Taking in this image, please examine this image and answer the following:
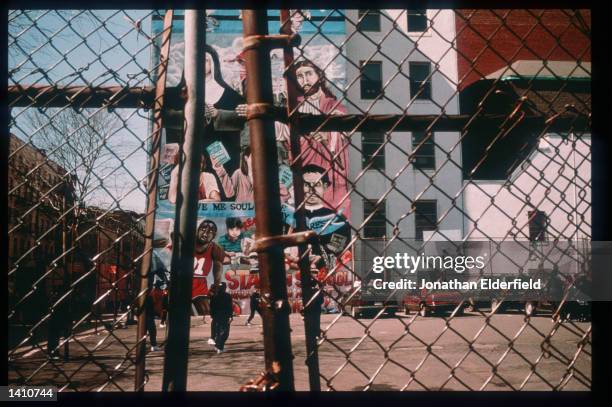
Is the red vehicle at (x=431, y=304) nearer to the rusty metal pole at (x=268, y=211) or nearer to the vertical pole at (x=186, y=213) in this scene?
the rusty metal pole at (x=268, y=211)

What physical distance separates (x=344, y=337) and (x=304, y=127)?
38.8 ft

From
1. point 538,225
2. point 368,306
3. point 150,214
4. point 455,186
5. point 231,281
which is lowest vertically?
point 231,281

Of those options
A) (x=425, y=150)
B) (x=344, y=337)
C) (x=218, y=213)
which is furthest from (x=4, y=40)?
(x=425, y=150)

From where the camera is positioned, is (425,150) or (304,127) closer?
(304,127)

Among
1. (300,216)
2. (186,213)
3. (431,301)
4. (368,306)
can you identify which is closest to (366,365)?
(431,301)

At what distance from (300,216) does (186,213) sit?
29 centimetres

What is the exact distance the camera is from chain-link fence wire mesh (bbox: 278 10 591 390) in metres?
1.38

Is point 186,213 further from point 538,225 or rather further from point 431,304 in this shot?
point 431,304

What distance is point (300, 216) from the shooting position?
1.19m

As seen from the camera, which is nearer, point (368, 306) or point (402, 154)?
point (368, 306)

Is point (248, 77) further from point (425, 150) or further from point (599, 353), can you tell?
point (425, 150)

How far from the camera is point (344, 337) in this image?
12.4 metres

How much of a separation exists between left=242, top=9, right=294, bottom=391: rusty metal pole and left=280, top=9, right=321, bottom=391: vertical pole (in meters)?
0.09

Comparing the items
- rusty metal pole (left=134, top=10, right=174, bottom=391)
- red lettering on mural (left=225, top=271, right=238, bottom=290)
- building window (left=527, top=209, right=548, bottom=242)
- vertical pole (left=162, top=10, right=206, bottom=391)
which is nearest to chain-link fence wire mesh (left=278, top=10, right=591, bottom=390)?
building window (left=527, top=209, right=548, bottom=242)
